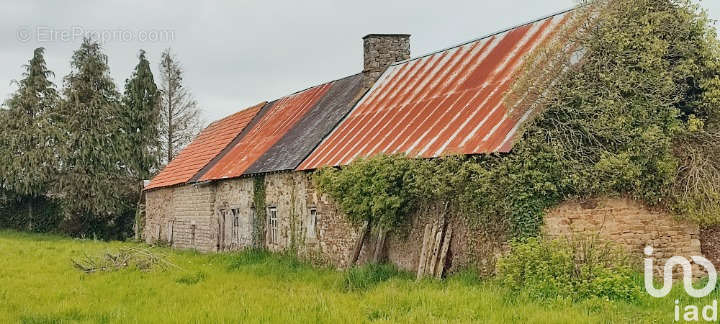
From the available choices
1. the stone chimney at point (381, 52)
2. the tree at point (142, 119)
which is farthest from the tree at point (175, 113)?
the stone chimney at point (381, 52)

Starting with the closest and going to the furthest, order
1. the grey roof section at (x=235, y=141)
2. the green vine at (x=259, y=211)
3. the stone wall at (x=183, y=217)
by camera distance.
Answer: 1. the green vine at (x=259, y=211)
2. the stone wall at (x=183, y=217)
3. the grey roof section at (x=235, y=141)

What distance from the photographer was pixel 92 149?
34719 millimetres

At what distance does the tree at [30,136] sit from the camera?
111 feet

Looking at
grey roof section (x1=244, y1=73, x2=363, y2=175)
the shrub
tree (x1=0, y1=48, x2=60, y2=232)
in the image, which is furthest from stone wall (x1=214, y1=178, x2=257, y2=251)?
tree (x1=0, y1=48, x2=60, y2=232)

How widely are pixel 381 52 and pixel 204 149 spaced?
10.2 m

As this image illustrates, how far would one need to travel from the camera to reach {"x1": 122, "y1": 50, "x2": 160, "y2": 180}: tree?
122 ft

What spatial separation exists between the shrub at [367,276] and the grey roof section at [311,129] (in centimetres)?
475

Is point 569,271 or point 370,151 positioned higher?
point 370,151

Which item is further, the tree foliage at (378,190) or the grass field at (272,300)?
the tree foliage at (378,190)

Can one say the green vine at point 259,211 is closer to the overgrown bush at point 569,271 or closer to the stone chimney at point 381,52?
the stone chimney at point 381,52

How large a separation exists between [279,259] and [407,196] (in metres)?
4.77

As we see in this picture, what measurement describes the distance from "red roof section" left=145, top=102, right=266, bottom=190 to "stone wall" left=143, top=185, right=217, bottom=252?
1.38 ft

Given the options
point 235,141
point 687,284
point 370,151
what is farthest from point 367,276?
point 235,141

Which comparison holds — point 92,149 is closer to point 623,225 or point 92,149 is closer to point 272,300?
point 272,300
